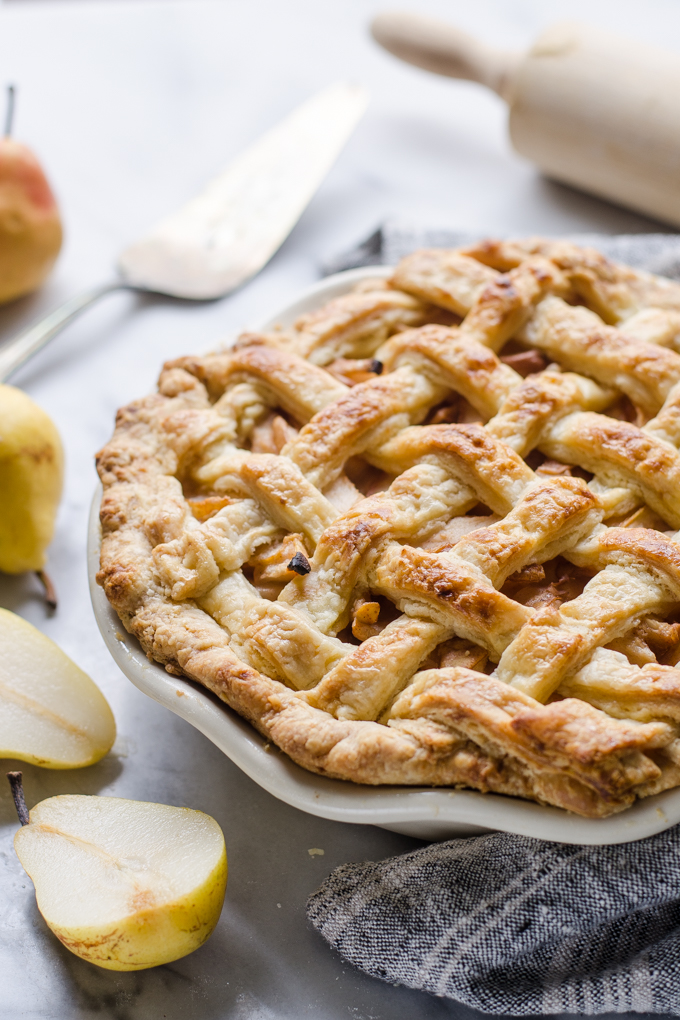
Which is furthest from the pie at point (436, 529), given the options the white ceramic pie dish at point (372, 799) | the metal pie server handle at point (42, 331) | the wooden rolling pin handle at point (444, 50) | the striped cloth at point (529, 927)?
the wooden rolling pin handle at point (444, 50)

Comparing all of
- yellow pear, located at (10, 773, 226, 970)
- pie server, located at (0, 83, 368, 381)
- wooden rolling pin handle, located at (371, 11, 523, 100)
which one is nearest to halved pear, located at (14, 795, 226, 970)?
yellow pear, located at (10, 773, 226, 970)

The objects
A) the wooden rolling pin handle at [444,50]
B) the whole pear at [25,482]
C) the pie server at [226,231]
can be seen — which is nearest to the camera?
the whole pear at [25,482]

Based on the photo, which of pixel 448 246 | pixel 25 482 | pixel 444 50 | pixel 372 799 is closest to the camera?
pixel 372 799

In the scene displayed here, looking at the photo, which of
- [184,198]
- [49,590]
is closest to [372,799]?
[49,590]

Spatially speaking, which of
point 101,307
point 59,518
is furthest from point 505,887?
point 101,307

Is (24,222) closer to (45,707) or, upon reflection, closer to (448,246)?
(448,246)

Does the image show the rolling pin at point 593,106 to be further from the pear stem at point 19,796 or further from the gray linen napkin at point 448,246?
the pear stem at point 19,796
